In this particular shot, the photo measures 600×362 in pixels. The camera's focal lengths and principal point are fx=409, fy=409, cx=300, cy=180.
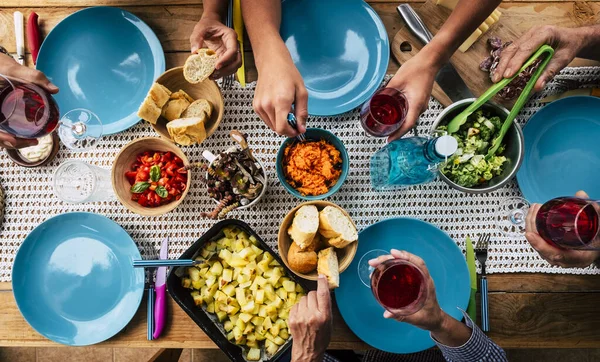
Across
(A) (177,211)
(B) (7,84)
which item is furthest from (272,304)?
(B) (7,84)

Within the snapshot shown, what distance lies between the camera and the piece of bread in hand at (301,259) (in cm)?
126

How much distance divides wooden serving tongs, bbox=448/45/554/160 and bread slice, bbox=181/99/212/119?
80 centimetres

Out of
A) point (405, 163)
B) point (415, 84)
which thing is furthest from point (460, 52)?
point (405, 163)

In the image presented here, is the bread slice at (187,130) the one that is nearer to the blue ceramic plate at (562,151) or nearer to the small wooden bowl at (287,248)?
the small wooden bowl at (287,248)

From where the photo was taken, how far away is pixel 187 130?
1.27 m

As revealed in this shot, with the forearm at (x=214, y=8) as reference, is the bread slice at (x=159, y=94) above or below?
below

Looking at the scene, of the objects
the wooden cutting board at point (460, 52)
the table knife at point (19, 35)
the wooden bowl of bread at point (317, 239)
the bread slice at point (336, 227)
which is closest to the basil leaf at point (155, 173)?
the wooden bowl of bread at point (317, 239)

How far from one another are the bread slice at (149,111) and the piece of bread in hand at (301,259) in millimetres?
599

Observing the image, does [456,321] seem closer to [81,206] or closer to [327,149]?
[327,149]

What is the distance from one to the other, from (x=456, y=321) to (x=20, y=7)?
1894 mm

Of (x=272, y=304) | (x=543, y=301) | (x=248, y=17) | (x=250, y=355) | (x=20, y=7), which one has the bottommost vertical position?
(x=250, y=355)

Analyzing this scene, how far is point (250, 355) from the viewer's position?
1371 mm

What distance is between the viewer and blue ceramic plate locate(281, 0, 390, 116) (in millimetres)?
1416

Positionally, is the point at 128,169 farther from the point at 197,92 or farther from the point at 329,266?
the point at 329,266
